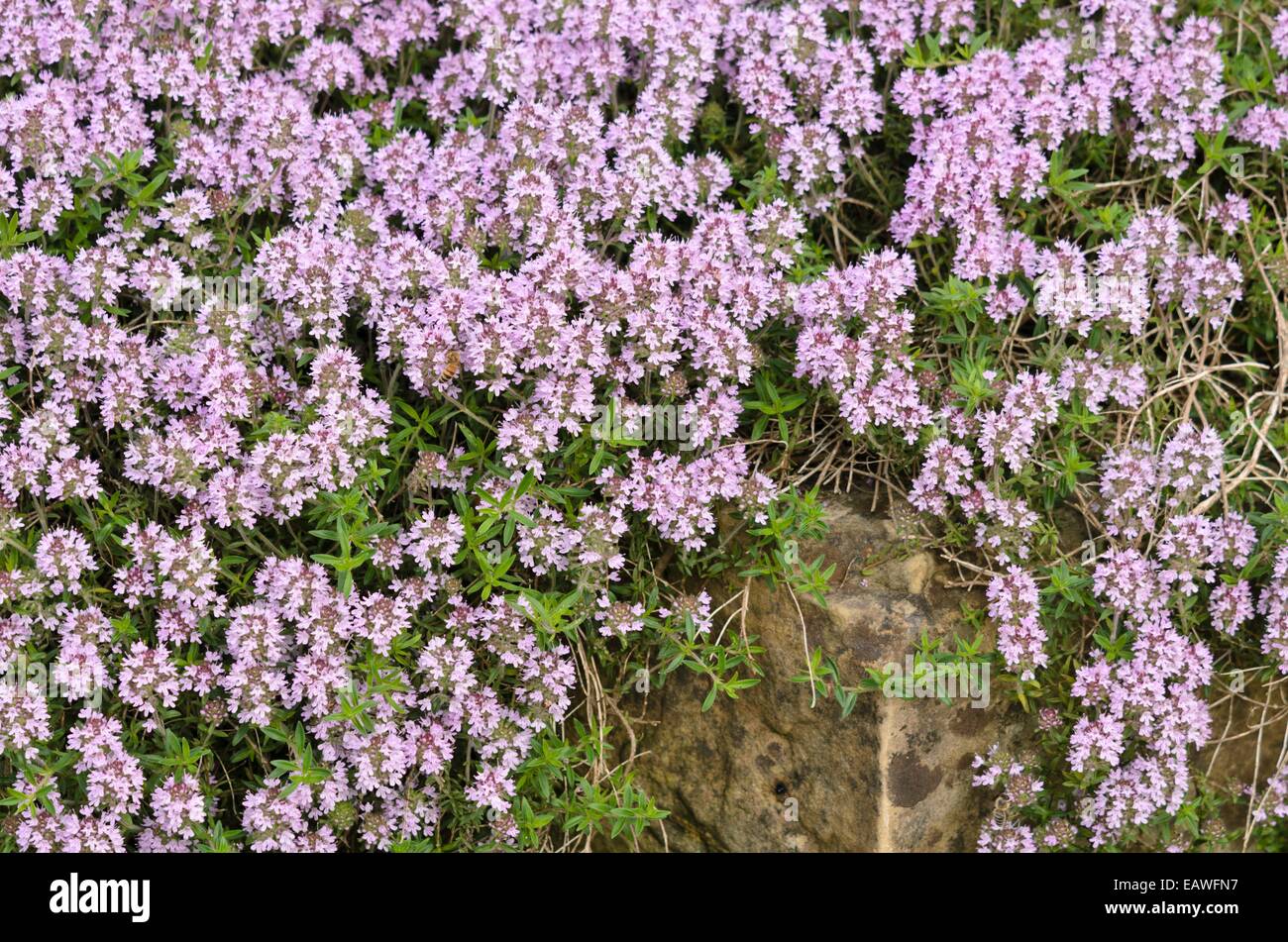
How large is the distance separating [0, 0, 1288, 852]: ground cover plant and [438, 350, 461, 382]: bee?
0.11ft

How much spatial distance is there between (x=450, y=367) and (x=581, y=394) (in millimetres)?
398

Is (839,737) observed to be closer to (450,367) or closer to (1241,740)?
(1241,740)

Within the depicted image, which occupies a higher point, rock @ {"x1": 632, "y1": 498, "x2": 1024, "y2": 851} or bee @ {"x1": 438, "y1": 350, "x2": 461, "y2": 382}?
bee @ {"x1": 438, "y1": 350, "x2": 461, "y2": 382}

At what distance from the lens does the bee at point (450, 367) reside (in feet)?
12.7

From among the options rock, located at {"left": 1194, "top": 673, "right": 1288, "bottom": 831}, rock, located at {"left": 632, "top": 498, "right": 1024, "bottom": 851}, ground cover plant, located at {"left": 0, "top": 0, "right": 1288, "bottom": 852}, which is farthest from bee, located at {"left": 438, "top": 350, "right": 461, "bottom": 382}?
rock, located at {"left": 1194, "top": 673, "right": 1288, "bottom": 831}

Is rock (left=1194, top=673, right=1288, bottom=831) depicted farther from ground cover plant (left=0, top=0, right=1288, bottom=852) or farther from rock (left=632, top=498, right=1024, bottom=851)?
rock (left=632, top=498, right=1024, bottom=851)

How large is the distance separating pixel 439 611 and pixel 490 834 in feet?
2.19

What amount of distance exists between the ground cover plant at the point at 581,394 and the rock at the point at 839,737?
0.10 meters

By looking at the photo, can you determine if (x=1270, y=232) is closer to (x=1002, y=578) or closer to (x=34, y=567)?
(x=1002, y=578)

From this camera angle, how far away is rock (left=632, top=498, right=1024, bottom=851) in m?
3.95

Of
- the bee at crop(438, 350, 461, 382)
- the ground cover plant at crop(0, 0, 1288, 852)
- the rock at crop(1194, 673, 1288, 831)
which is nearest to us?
the ground cover plant at crop(0, 0, 1288, 852)

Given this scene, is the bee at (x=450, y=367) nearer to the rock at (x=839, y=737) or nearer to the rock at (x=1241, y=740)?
the rock at (x=839, y=737)

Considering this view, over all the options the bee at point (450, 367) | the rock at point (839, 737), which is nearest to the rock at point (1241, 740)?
the rock at point (839, 737)

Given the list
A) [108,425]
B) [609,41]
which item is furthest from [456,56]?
[108,425]
